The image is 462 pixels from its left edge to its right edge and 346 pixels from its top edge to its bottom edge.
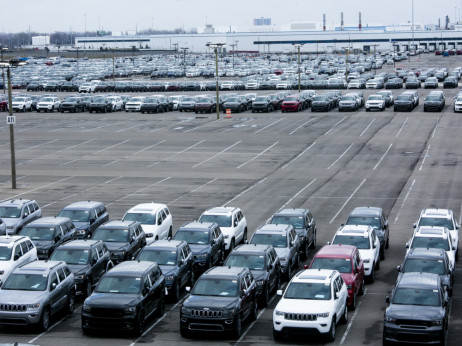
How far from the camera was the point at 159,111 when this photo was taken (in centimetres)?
8681

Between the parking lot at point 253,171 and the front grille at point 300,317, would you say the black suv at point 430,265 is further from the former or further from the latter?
the front grille at point 300,317

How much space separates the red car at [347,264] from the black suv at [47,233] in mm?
8900

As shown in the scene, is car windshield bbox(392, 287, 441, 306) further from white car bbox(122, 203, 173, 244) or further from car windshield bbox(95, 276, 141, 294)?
white car bbox(122, 203, 173, 244)

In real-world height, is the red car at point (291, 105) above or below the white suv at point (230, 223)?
above

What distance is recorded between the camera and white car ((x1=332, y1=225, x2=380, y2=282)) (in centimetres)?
2775

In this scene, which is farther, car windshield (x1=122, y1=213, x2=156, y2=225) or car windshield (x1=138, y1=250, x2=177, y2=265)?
car windshield (x1=122, y1=213, x2=156, y2=225)

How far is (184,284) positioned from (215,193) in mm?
17535

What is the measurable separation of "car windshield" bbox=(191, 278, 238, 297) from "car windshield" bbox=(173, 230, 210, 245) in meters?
6.32

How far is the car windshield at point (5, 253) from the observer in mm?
26584

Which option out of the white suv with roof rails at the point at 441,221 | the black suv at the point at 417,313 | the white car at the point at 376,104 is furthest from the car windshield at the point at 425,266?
the white car at the point at 376,104

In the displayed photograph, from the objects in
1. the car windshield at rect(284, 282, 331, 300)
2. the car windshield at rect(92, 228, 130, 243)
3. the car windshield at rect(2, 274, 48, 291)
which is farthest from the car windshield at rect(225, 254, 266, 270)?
the car windshield at rect(2, 274, 48, 291)

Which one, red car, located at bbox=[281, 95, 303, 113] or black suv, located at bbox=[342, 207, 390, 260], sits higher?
red car, located at bbox=[281, 95, 303, 113]

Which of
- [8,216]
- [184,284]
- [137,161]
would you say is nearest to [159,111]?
[137,161]

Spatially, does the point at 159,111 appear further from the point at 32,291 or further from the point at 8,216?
the point at 32,291
